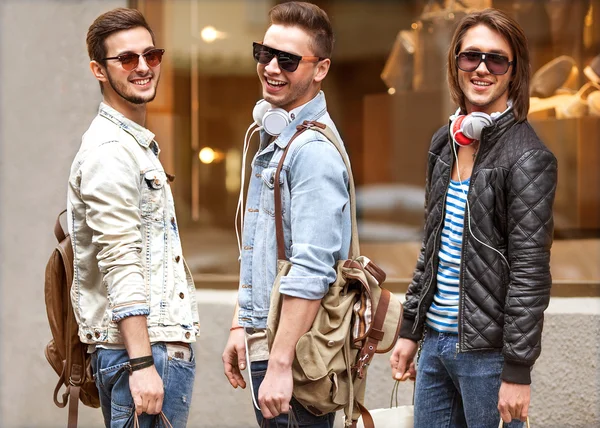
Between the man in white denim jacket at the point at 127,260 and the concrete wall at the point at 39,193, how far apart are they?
2.80 m

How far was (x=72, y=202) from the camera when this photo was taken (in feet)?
10.3

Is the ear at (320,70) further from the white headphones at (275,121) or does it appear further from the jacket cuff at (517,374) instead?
the jacket cuff at (517,374)

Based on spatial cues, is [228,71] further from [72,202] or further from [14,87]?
[72,202]

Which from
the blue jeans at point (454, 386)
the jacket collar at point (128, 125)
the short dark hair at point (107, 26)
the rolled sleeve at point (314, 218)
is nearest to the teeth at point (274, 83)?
the rolled sleeve at point (314, 218)

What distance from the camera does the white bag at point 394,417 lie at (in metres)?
3.58

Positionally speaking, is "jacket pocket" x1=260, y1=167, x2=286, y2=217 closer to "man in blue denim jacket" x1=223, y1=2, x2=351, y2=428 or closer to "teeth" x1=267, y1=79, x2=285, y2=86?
"man in blue denim jacket" x1=223, y1=2, x2=351, y2=428

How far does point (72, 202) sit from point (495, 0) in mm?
4021

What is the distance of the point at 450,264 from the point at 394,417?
0.74m

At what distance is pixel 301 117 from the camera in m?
3.17

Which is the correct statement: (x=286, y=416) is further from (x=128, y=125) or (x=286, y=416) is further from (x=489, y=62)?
(x=489, y=62)

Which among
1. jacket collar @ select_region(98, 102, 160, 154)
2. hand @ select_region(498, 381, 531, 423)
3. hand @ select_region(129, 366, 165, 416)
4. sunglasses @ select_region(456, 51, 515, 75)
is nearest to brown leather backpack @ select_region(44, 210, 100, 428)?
hand @ select_region(129, 366, 165, 416)

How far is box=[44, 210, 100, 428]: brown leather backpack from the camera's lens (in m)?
3.21

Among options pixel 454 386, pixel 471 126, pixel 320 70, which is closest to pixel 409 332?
pixel 454 386

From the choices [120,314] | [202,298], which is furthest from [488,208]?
[202,298]
